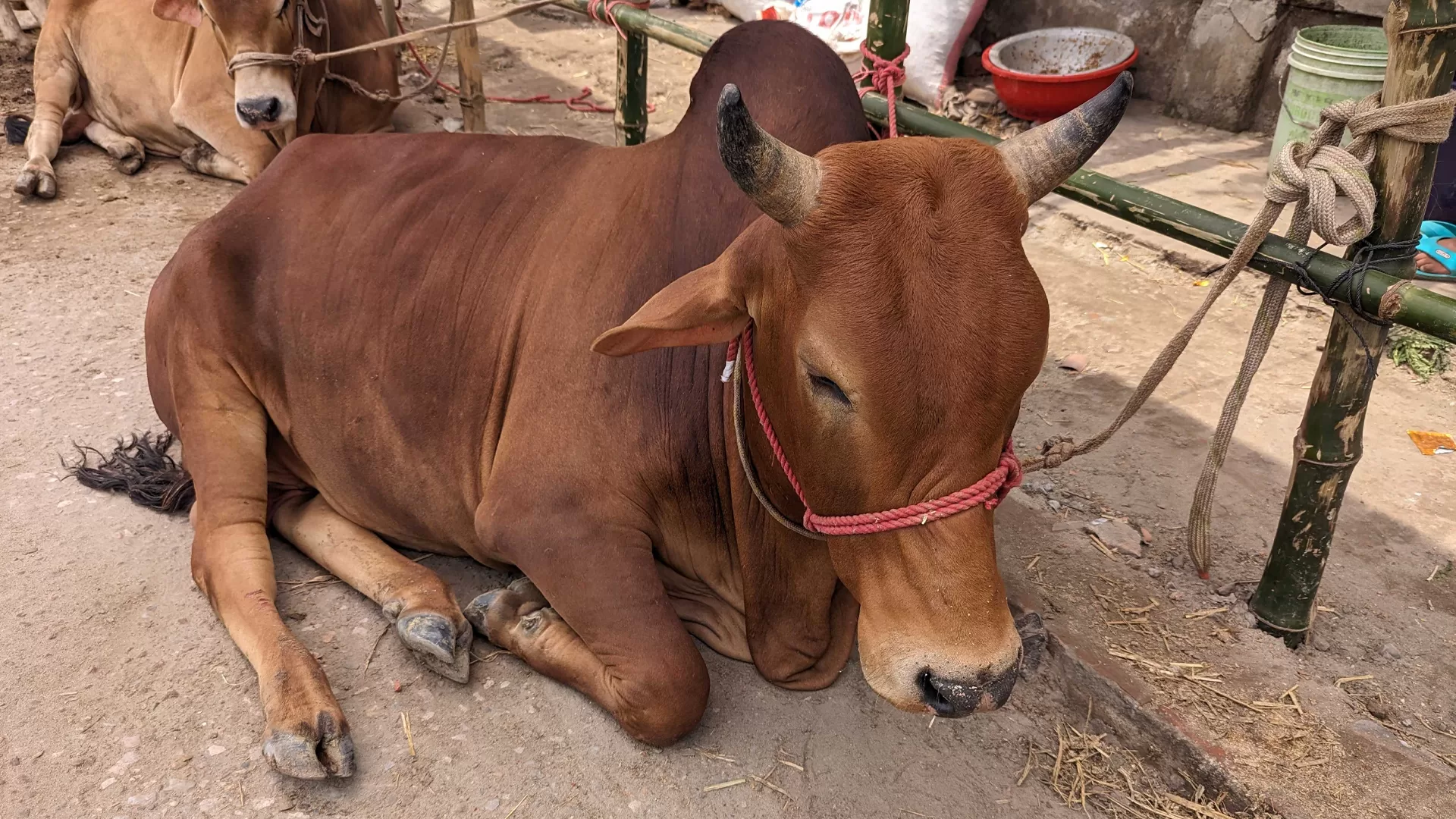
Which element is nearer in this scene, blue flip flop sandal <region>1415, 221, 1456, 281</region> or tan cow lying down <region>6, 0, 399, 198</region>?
blue flip flop sandal <region>1415, 221, 1456, 281</region>

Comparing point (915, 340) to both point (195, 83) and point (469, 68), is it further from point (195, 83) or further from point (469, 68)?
point (195, 83)

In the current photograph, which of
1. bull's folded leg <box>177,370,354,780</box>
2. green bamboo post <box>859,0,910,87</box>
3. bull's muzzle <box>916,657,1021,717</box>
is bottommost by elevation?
bull's folded leg <box>177,370,354,780</box>

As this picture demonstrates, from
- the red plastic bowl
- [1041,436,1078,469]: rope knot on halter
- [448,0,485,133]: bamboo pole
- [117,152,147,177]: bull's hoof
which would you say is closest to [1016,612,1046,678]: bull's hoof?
[1041,436,1078,469]: rope knot on halter

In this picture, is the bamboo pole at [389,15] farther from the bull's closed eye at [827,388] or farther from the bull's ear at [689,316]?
the bull's closed eye at [827,388]

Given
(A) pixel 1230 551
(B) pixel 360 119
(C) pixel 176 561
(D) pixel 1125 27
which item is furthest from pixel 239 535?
(D) pixel 1125 27

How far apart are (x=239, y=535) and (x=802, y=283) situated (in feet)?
5.53

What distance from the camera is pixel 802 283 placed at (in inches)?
66.2

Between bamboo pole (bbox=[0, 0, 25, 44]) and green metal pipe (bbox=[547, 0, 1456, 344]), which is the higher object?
green metal pipe (bbox=[547, 0, 1456, 344])

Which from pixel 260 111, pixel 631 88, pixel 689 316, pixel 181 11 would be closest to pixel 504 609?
pixel 689 316

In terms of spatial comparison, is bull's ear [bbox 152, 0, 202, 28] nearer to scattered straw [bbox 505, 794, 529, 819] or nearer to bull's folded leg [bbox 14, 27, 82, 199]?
bull's folded leg [bbox 14, 27, 82, 199]

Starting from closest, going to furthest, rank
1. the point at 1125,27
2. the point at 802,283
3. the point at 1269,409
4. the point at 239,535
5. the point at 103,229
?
the point at 802,283 → the point at 239,535 → the point at 1269,409 → the point at 103,229 → the point at 1125,27

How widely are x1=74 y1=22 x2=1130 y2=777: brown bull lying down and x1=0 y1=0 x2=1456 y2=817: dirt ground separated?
0.30 feet

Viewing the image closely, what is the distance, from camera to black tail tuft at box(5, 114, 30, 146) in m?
5.66

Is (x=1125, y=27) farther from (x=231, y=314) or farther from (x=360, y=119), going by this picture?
(x=231, y=314)
